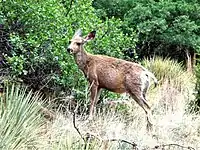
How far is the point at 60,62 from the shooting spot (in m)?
9.35

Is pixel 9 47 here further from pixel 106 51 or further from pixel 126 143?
pixel 126 143

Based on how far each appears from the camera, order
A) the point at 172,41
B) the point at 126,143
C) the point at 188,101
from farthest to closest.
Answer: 1. the point at 172,41
2. the point at 188,101
3. the point at 126,143

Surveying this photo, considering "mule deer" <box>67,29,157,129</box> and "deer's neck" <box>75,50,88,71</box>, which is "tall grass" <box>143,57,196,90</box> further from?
"deer's neck" <box>75,50,88,71</box>

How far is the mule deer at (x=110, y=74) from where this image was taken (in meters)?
9.40

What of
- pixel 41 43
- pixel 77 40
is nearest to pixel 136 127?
pixel 77 40

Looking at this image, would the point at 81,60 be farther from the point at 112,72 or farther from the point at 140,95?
the point at 140,95

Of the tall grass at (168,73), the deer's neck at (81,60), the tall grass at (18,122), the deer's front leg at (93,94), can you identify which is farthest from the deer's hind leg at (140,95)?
the tall grass at (168,73)

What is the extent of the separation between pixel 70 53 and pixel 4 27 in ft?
4.01

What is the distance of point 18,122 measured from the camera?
6672 millimetres

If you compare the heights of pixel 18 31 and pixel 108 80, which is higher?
pixel 18 31

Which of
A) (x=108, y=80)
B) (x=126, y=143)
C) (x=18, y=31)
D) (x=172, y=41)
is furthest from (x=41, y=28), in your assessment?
(x=172, y=41)

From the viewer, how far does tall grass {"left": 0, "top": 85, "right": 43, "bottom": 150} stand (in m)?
6.11

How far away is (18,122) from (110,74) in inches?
122

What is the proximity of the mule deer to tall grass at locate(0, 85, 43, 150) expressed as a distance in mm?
2154
